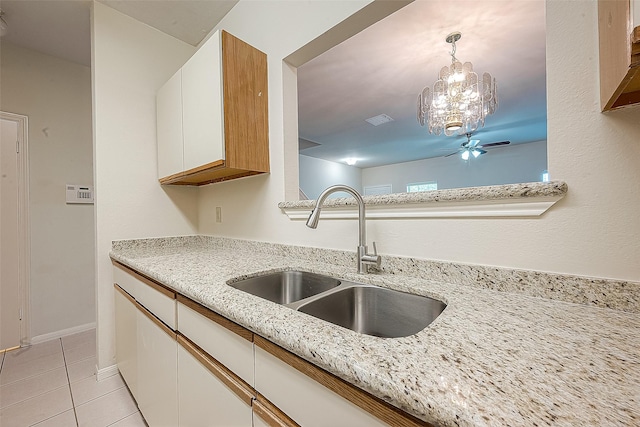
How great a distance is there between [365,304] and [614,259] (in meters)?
0.66

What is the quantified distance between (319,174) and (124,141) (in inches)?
188

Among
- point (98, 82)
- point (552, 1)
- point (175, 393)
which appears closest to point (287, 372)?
point (175, 393)

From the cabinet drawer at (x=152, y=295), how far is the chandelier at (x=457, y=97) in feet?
8.52

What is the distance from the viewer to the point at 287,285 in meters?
1.18

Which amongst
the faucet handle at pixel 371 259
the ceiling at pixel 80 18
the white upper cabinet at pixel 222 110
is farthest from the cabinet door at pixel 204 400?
the ceiling at pixel 80 18

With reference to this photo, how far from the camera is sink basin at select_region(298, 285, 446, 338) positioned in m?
0.79

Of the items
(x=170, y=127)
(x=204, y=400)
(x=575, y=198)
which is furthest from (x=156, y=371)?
(x=575, y=198)

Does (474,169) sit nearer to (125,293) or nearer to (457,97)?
(457,97)

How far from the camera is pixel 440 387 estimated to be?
35 centimetres

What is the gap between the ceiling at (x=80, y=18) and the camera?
5.68 feet

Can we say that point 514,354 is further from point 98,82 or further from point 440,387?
point 98,82

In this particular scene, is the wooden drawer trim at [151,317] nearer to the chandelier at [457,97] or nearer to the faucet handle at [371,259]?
the faucet handle at [371,259]

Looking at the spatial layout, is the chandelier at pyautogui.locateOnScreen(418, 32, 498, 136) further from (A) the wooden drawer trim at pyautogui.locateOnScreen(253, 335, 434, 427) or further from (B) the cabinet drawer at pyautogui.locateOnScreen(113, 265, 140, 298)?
(B) the cabinet drawer at pyautogui.locateOnScreen(113, 265, 140, 298)

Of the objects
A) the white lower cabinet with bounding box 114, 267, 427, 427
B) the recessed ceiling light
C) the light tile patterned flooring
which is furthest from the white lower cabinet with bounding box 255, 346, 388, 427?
the recessed ceiling light
